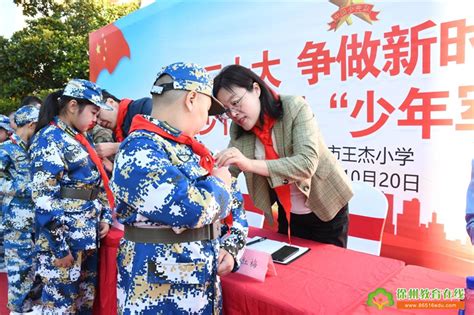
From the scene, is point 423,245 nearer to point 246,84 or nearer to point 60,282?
point 246,84

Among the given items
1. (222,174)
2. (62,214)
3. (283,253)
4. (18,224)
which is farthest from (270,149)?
(18,224)

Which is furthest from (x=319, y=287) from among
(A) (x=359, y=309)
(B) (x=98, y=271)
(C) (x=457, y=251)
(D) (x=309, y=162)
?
(C) (x=457, y=251)

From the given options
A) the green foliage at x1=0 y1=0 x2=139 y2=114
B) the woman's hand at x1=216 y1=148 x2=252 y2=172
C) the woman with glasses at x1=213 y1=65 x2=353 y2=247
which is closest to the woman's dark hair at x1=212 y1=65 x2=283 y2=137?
the woman with glasses at x1=213 y1=65 x2=353 y2=247

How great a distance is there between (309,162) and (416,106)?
108 cm

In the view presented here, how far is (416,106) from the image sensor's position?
2.10m

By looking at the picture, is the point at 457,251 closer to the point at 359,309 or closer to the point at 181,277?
the point at 359,309

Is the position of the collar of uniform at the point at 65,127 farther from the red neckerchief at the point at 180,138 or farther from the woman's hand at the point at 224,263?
the woman's hand at the point at 224,263

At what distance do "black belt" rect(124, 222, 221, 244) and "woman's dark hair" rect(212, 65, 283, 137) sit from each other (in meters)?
0.65

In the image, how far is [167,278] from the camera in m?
0.94

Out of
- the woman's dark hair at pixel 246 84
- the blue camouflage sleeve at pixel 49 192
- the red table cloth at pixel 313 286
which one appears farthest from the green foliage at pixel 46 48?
the red table cloth at pixel 313 286

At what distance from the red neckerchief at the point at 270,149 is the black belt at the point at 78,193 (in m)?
0.86

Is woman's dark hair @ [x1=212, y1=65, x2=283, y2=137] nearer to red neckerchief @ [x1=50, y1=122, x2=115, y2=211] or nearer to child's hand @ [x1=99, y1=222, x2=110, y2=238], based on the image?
red neckerchief @ [x1=50, y1=122, x2=115, y2=211]

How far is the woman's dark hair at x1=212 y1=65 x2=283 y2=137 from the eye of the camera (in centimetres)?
144

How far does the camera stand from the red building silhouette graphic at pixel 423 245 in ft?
6.75
